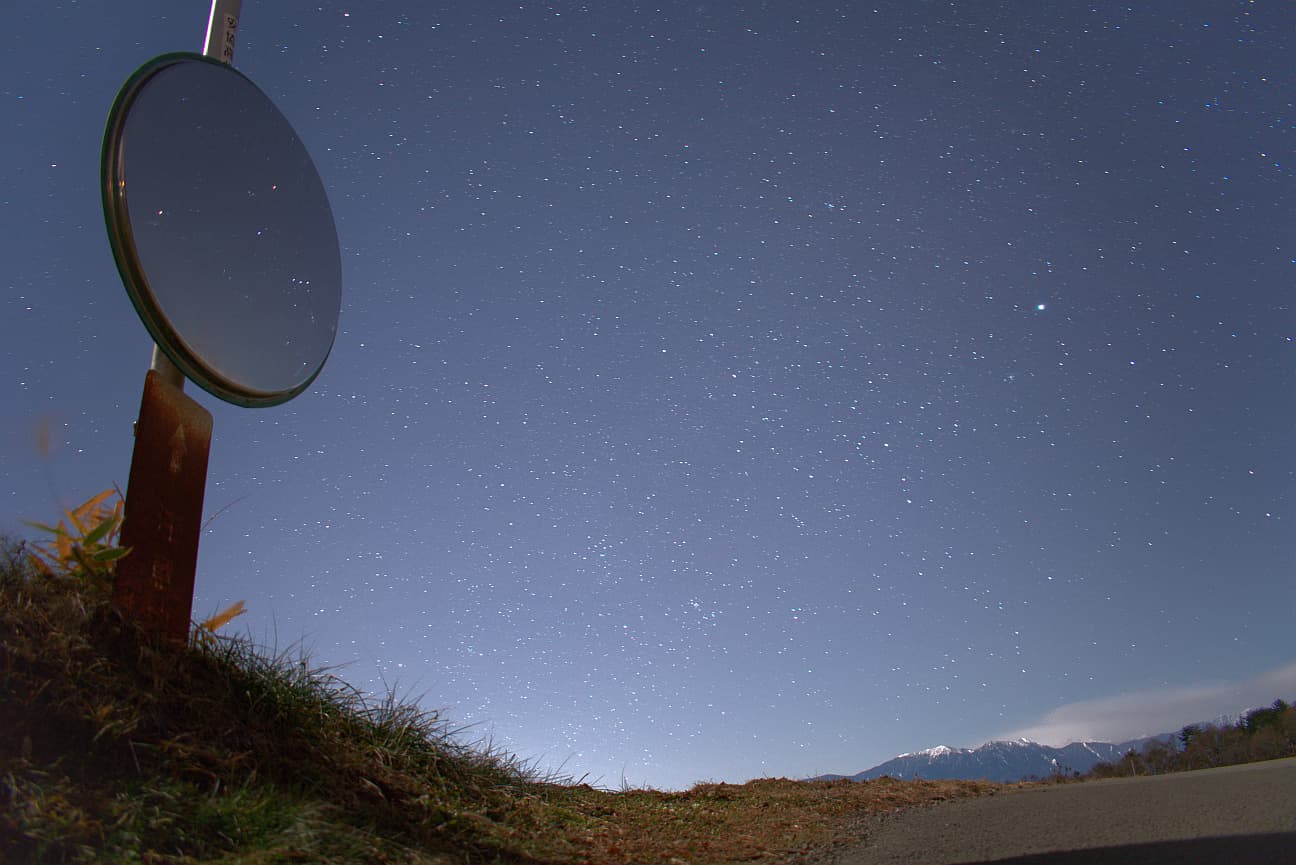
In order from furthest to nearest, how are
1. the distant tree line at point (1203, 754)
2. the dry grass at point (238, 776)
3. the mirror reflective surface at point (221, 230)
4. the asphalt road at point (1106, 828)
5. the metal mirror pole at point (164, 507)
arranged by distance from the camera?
the distant tree line at point (1203, 754), the mirror reflective surface at point (221, 230), the metal mirror pole at point (164, 507), the asphalt road at point (1106, 828), the dry grass at point (238, 776)

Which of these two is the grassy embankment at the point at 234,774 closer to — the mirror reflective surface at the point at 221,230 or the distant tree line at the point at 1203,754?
the mirror reflective surface at the point at 221,230

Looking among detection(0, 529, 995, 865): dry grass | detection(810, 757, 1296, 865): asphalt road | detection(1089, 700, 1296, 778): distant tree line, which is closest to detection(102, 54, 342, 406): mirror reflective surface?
detection(0, 529, 995, 865): dry grass

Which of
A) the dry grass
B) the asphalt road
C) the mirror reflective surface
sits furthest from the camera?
the mirror reflective surface

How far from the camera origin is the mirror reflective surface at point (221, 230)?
4219 mm

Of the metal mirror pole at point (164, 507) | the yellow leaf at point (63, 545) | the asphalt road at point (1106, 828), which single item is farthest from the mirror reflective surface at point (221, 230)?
the asphalt road at point (1106, 828)

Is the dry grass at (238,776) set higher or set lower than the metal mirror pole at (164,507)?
lower

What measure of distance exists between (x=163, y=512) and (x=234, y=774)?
1541mm

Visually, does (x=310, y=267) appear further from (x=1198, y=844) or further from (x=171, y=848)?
(x=1198, y=844)

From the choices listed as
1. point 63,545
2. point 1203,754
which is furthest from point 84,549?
point 1203,754

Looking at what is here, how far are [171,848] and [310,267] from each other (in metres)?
3.78

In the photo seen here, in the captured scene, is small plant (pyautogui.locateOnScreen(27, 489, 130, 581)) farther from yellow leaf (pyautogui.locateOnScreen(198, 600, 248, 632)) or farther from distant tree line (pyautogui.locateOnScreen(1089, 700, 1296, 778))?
distant tree line (pyautogui.locateOnScreen(1089, 700, 1296, 778))

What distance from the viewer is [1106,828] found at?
4.05 m

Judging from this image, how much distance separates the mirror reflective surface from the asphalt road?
13.7ft

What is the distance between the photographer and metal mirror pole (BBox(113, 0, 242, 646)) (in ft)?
12.5
